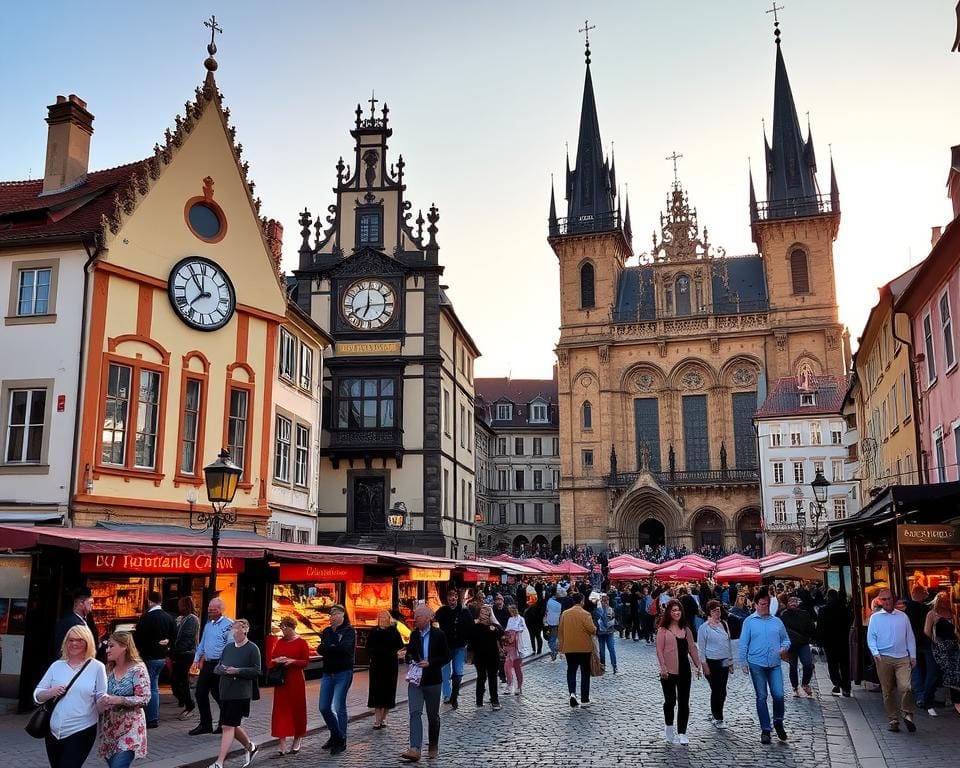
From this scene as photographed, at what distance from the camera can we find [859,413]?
128 feet

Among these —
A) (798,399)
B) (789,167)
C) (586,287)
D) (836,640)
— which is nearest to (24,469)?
(836,640)

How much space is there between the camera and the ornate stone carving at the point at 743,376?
7138cm

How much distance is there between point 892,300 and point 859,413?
15.8 metres

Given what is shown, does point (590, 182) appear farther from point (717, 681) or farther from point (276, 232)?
point (717, 681)

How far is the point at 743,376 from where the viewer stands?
235 ft

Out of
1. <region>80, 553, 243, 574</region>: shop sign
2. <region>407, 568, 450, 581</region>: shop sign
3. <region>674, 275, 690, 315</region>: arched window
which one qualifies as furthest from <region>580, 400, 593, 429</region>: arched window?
<region>80, 553, 243, 574</region>: shop sign

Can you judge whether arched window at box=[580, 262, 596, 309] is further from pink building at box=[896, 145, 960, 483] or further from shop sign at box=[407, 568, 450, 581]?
shop sign at box=[407, 568, 450, 581]

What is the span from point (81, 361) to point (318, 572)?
20.5 ft

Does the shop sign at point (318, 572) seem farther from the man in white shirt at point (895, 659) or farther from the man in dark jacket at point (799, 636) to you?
the man in white shirt at point (895, 659)

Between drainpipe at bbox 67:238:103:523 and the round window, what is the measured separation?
300 centimetres

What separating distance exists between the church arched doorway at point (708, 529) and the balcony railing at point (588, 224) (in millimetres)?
23521

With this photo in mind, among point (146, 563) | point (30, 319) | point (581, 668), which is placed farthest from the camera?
point (30, 319)

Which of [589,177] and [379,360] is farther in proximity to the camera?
[589,177]

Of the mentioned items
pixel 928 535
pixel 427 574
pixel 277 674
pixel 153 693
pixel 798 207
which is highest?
pixel 798 207
